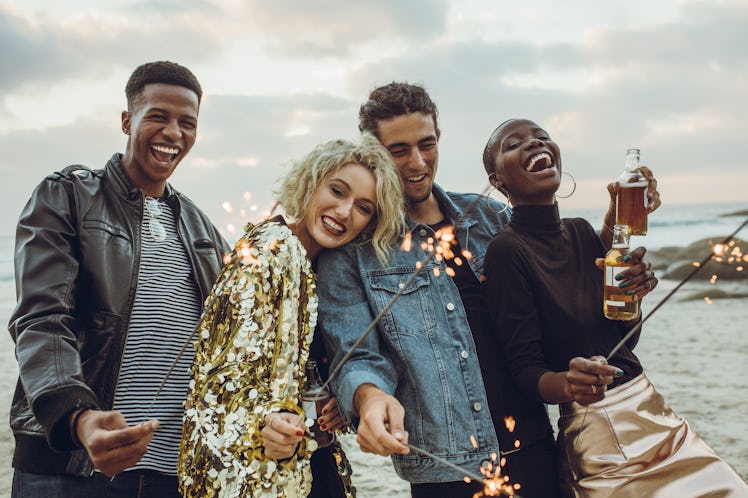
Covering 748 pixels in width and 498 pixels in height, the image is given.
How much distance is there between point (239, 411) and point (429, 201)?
1494 millimetres

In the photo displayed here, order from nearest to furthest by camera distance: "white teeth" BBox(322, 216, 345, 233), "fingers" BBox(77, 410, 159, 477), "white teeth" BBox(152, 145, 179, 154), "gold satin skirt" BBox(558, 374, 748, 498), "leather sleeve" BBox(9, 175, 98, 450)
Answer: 1. "fingers" BBox(77, 410, 159, 477)
2. "leather sleeve" BBox(9, 175, 98, 450)
3. "gold satin skirt" BBox(558, 374, 748, 498)
4. "white teeth" BBox(322, 216, 345, 233)
5. "white teeth" BBox(152, 145, 179, 154)

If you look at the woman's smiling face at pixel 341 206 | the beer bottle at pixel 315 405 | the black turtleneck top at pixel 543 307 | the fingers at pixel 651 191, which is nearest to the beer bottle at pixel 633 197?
the fingers at pixel 651 191

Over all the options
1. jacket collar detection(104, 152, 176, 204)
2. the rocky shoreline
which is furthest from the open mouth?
the rocky shoreline

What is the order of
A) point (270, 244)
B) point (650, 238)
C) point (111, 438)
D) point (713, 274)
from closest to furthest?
1. point (111, 438)
2. point (270, 244)
3. point (713, 274)
4. point (650, 238)

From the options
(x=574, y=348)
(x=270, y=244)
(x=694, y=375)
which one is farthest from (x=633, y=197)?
(x=694, y=375)

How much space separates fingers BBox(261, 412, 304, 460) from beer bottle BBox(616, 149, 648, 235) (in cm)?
150

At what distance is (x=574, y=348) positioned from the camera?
7.87 feet

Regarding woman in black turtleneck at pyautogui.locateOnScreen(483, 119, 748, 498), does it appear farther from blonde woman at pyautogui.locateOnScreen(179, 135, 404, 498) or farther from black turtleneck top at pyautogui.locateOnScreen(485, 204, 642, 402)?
blonde woman at pyautogui.locateOnScreen(179, 135, 404, 498)

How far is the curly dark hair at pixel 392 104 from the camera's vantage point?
2.98 meters

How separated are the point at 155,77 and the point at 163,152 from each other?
1.25 ft

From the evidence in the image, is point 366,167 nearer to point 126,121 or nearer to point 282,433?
point 282,433

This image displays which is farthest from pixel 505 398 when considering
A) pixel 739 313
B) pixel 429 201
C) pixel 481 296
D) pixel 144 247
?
pixel 739 313

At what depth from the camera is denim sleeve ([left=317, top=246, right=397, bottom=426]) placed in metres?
2.32

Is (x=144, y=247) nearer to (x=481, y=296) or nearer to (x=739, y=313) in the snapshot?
(x=481, y=296)
